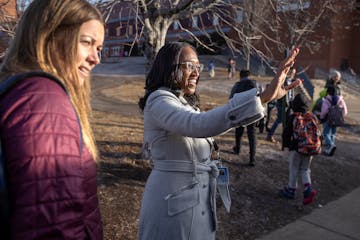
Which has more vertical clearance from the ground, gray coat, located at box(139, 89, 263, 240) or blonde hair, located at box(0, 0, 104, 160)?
blonde hair, located at box(0, 0, 104, 160)

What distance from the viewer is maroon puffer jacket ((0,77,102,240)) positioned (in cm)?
95

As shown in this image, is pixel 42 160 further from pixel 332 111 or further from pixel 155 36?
pixel 332 111

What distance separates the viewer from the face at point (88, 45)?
4.25ft

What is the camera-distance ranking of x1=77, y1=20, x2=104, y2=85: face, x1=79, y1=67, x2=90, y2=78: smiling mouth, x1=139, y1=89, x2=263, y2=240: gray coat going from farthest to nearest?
x1=139, y1=89, x2=263, y2=240: gray coat, x1=79, y1=67, x2=90, y2=78: smiling mouth, x1=77, y1=20, x2=104, y2=85: face

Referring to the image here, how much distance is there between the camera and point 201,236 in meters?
1.99

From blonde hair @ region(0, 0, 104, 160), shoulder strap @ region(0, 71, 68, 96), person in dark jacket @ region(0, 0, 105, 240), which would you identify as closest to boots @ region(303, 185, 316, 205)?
person in dark jacket @ region(0, 0, 105, 240)

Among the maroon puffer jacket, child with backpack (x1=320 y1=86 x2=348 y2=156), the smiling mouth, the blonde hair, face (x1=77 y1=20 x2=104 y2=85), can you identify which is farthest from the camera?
child with backpack (x1=320 y1=86 x2=348 y2=156)

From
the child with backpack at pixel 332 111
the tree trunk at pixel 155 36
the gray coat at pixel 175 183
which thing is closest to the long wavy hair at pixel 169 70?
the gray coat at pixel 175 183

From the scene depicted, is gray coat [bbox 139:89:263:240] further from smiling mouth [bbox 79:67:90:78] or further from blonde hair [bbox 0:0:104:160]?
Result: blonde hair [bbox 0:0:104:160]

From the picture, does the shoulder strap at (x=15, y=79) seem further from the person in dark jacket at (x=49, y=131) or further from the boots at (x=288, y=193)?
the boots at (x=288, y=193)

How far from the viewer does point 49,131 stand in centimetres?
100

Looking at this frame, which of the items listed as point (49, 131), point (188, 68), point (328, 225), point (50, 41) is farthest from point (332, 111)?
point (49, 131)

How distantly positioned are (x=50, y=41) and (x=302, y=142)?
13.4 ft

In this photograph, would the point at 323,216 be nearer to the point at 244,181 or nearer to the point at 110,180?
the point at 244,181
